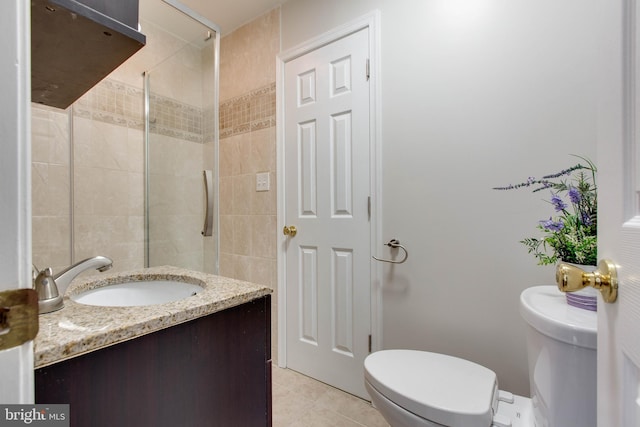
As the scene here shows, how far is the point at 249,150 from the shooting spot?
2055 millimetres

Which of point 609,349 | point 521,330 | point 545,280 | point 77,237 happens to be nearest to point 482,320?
point 521,330

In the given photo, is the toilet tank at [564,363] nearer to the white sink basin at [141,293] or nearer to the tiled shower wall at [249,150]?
the white sink basin at [141,293]

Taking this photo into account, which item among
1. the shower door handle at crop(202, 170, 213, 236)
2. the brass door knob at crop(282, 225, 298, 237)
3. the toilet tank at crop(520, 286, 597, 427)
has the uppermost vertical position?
the shower door handle at crop(202, 170, 213, 236)

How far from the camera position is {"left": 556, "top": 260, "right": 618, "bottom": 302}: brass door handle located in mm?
421

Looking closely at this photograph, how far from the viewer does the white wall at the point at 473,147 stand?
1.11 m

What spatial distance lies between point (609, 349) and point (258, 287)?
0.71 m

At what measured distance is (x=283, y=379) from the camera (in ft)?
5.90

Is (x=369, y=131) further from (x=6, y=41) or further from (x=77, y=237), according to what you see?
(x=77, y=237)

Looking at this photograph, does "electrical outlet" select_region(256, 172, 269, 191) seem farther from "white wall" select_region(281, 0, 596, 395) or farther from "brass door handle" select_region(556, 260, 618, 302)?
"brass door handle" select_region(556, 260, 618, 302)

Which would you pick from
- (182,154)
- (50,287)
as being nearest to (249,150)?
(182,154)

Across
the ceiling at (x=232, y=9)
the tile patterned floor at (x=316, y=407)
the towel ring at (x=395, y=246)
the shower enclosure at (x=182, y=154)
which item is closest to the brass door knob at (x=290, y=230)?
the shower enclosure at (x=182, y=154)

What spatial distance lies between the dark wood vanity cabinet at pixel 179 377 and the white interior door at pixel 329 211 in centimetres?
87

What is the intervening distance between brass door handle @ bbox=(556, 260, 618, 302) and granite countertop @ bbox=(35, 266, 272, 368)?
2.15 ft

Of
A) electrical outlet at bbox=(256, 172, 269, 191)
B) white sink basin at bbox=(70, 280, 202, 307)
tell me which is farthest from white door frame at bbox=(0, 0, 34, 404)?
electrical outlet at bbox=(256, 172, 269, 191)
